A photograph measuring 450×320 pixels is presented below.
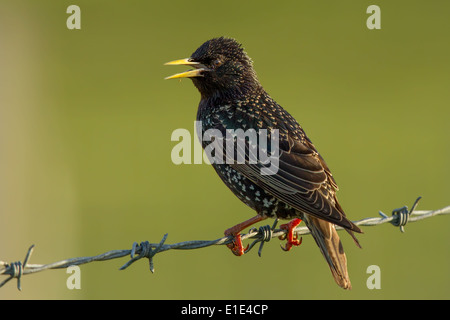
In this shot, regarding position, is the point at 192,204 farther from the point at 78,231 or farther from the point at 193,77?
the point at 193,77

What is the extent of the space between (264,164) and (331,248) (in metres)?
0.65

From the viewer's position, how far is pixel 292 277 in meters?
7.43

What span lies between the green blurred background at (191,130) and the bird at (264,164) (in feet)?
8.23

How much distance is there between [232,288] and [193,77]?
2.82 meters

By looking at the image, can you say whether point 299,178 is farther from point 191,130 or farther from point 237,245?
point 191,130

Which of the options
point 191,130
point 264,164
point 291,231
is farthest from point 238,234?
point 191,130

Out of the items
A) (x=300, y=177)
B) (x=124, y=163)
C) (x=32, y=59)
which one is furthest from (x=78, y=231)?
(x=300, y=177)

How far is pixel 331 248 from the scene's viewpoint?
14.0 ft

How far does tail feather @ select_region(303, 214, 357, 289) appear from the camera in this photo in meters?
A: 4.23

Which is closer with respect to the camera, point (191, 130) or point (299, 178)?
point (299, 178)

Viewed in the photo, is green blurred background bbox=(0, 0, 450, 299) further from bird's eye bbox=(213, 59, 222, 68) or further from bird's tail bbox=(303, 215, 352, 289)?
bird's tail bbox=(303, 215, 352, 289)

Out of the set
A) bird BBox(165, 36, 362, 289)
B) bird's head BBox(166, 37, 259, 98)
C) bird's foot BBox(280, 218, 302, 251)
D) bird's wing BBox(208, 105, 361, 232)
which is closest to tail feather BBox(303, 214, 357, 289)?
bird BBox(165, 36, 362, 289)

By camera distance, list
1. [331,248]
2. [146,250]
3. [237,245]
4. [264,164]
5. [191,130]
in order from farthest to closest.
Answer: [191,130] → [237,245] → [264,164] → [331,248] → [146,250]

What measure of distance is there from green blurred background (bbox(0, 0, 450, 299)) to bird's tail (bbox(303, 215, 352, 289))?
2.78 meters
